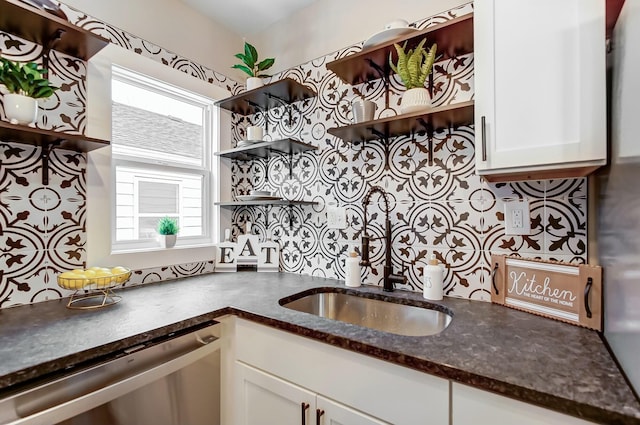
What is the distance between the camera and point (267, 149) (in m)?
1.92

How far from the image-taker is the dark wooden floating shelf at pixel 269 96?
1.77m

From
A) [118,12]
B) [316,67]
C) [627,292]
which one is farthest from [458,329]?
[118,12]

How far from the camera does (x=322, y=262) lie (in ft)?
6.07

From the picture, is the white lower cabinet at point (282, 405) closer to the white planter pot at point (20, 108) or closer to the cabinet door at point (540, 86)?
the cabinet door at point (540, 86)

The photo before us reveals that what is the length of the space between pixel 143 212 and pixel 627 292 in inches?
81.7

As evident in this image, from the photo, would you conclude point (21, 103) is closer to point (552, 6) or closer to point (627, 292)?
point (552, 6)

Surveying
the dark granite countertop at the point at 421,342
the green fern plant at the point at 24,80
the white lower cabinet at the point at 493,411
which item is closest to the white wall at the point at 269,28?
the green fern plant at the point at 24,80

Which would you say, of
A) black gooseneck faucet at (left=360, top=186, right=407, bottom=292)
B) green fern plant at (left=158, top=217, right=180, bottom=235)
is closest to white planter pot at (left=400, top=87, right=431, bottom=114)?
black gooseneck faucet at (left=360, top=186, right=407, bottom=292)

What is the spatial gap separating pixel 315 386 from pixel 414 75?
134 cm

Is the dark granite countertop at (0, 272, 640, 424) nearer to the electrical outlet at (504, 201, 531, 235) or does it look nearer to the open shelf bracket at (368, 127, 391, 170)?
the electrical outlet at (504, 201, 531, 235)

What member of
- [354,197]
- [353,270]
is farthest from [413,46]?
[353,270]

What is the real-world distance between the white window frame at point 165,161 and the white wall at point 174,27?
236mm

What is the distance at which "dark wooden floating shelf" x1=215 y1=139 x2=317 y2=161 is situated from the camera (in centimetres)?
177

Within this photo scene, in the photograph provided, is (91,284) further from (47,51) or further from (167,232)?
(47,51)
